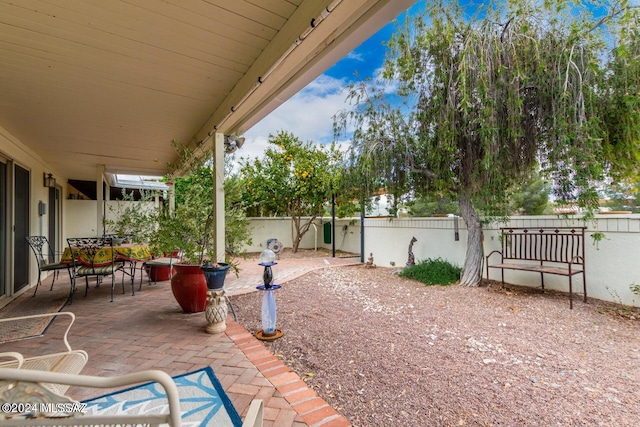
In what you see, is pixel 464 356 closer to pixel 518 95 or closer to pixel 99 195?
pixel 518 95

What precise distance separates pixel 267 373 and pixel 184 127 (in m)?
3.22

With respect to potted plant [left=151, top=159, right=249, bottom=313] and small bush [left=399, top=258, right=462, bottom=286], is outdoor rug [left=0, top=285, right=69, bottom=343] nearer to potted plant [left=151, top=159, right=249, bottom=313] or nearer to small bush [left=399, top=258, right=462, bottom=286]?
potted plant [left=151, top=159, right=249, bottom=313]

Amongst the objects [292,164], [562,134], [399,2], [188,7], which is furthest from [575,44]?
[292,164]

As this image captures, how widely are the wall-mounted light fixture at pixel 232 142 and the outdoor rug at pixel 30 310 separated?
2.50 metres

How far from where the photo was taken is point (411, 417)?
5.70ft

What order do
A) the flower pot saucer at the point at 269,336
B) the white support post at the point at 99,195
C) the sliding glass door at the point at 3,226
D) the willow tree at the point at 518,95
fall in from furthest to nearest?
the white support post at the point at 99,195, the sliding glass door at the point at 3,226, the willow tree at the point at 518,95, the flower pot saucer at the point at 269,336

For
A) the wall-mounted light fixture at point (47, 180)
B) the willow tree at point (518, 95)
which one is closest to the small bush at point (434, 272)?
the willow tree at point (518, 95)

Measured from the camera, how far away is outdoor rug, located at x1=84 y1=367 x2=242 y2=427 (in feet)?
5.36

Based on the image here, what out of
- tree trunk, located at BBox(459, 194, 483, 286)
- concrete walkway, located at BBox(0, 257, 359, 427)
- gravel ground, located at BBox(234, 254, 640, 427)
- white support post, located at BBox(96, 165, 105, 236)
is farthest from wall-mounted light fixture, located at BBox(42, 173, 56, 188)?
tree trunk, located at BBox(459, 194, 483, 286)

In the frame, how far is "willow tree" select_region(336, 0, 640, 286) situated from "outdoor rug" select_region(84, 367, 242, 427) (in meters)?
3.74

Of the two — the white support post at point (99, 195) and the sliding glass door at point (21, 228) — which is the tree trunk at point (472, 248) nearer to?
the sliding glass door at point (21, 228)

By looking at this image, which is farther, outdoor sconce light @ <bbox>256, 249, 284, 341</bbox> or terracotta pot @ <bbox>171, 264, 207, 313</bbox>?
terracotta pot @ <bbox>171, 264, 207, 313</bbox>

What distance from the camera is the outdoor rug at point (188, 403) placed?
163 centimetres

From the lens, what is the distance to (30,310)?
3.54 m
